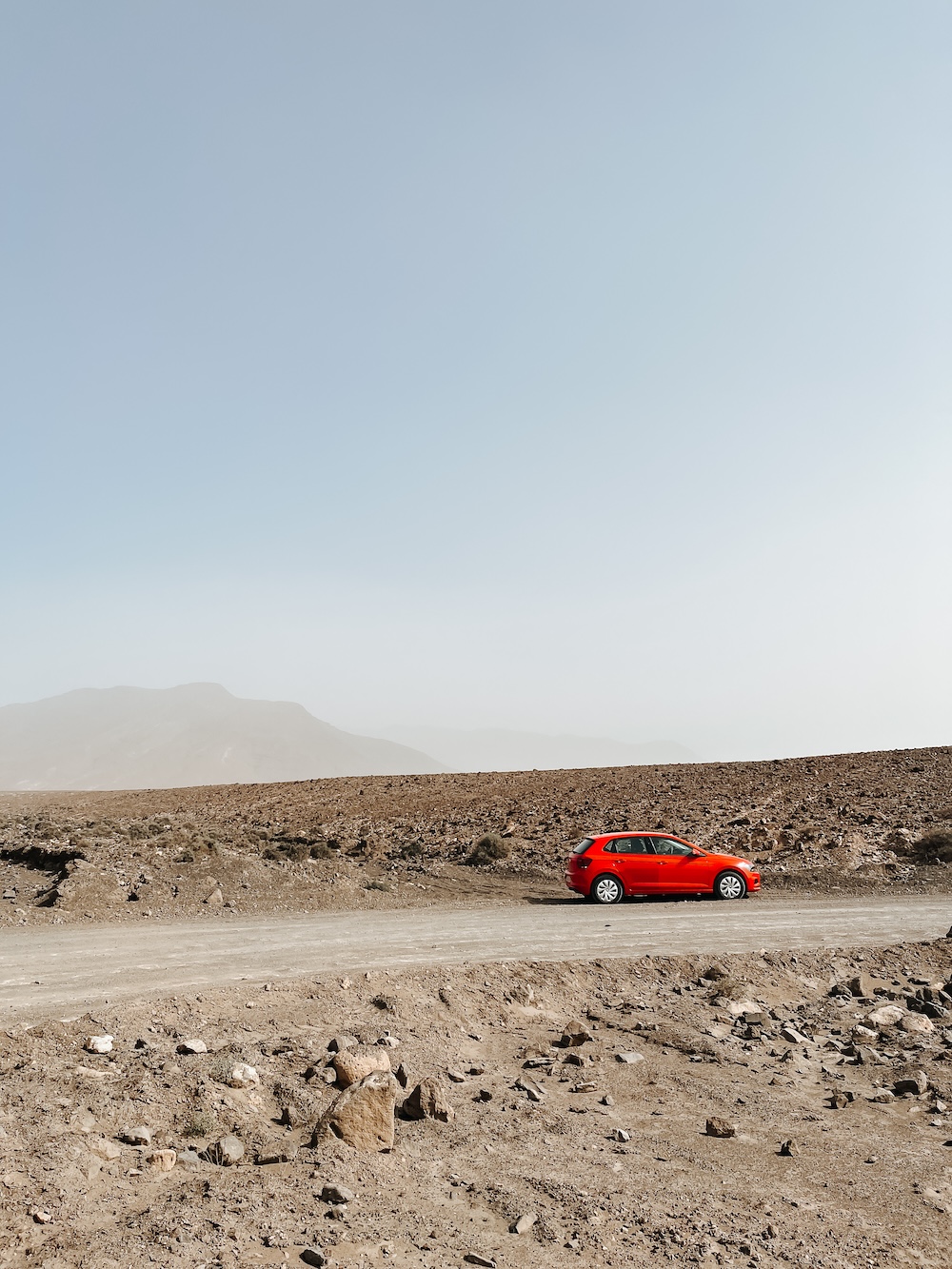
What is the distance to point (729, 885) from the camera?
22438 millimetres

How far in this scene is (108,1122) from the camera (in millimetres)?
7160

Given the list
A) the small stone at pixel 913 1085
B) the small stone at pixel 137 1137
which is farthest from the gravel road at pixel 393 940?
the small stone at pixel 913 1085

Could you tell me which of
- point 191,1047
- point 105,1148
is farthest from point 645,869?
point 105,1148

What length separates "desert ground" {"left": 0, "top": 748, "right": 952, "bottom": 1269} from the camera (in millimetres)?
5766

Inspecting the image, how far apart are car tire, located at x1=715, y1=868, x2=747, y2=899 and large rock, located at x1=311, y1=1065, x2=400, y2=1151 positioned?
16775mm

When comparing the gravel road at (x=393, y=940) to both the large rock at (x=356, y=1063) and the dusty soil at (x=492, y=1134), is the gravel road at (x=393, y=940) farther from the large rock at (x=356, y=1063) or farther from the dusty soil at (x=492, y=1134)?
the large rock at (x=356, y=1063)

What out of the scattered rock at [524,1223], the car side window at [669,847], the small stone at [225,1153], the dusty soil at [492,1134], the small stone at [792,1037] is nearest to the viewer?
the dusty soil at [492,1134]

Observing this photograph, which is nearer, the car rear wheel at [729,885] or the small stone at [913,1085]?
the small stone at [913,1085]

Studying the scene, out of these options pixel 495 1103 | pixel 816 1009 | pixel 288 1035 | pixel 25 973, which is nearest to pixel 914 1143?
pixel 495 1103

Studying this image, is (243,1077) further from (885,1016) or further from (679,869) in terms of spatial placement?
(679,869)

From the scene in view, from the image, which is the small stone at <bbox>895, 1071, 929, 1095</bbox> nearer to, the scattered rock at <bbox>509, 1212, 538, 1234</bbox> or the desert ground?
the desert ground

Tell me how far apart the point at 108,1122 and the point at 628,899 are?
1709 cm

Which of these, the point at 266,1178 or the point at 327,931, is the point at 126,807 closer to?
the point at 327,931

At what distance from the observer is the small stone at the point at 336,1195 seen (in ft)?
20.1
